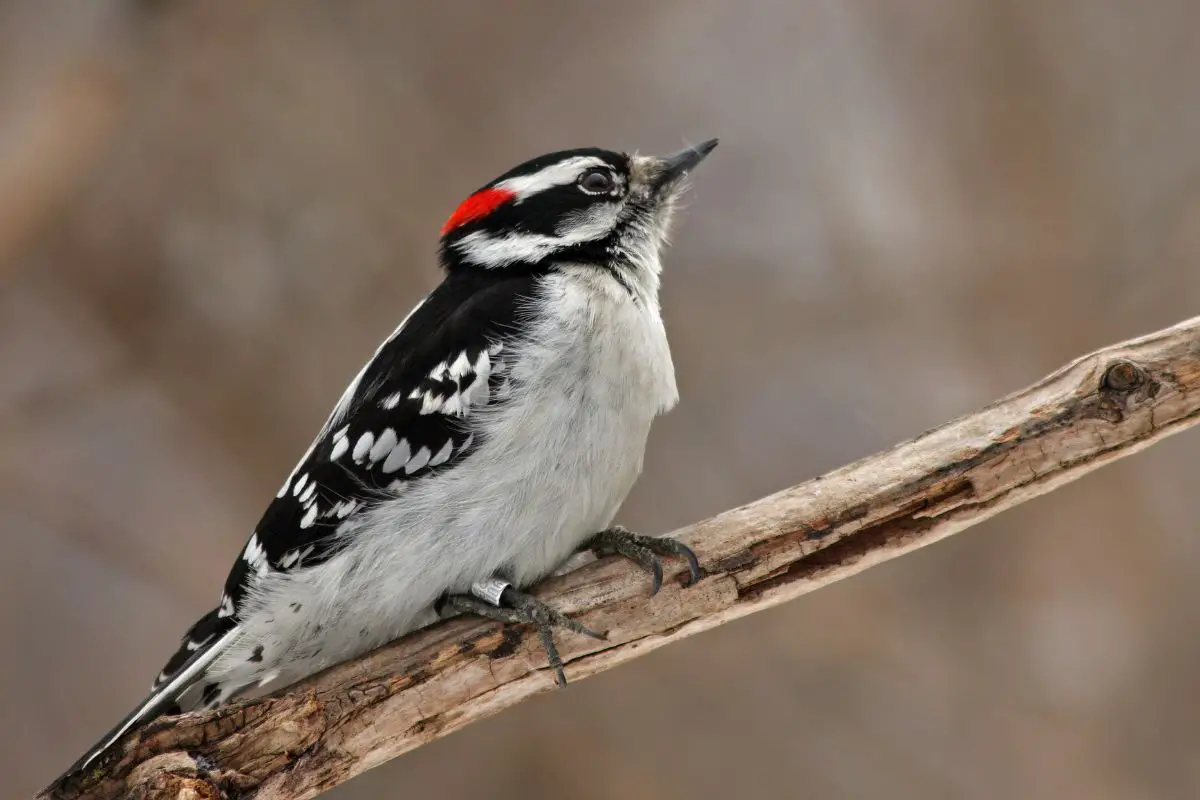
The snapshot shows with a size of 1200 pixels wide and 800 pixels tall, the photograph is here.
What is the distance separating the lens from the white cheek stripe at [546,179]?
2.81m

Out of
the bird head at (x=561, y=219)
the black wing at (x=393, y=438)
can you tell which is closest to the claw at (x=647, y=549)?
the black wing at (x=393, y=438)

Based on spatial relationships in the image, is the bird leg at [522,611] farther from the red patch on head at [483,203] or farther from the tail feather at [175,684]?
the red patch on head at [483,203]

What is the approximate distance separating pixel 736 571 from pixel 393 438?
0.84 meters

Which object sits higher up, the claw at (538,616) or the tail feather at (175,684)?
the tail feather at (175,684)

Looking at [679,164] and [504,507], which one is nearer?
[504,507]

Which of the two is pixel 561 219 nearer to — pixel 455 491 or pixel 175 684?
pixel 455 491

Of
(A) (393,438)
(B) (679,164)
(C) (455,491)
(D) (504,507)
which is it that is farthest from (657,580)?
(B) (679,164)

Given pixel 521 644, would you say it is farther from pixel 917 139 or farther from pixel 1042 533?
pixel 917 139

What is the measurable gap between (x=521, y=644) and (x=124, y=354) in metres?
2.40

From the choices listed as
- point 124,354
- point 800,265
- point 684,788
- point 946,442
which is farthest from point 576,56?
point 684,788

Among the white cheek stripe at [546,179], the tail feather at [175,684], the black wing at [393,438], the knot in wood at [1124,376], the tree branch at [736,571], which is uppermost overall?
the white cheek stripe at [546,179]

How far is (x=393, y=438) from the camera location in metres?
2.49

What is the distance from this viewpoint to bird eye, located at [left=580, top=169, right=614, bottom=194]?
9.28 ft

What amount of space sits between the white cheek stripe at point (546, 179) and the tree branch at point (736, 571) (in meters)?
0.95
